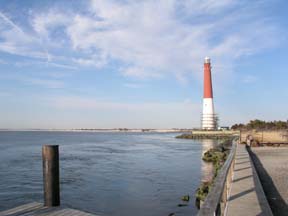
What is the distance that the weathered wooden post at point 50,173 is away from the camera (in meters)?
8.53

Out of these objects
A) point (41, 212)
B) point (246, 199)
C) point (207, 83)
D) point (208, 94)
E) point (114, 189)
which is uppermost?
point (207, 83)

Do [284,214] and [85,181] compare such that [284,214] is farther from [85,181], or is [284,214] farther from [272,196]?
[85,181]

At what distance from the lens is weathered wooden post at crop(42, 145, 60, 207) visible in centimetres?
853

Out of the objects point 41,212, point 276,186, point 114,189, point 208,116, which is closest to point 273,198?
point 276,186

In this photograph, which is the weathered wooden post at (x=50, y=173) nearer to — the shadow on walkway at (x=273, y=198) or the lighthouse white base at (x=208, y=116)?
the shadow on walkway at (x=273, y=198)

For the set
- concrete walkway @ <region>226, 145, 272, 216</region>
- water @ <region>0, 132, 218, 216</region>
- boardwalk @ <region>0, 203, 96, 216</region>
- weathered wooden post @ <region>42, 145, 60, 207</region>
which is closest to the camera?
concrete walkway @ <region>226, 145, 272, 216</region>

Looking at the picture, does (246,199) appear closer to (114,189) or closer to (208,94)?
(114,189)

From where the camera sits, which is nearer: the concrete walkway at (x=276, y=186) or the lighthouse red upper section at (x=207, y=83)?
the concrete walkway at (x=276, y=186)

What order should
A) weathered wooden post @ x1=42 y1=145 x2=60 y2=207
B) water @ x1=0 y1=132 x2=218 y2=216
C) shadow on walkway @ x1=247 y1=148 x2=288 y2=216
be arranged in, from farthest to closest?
water @ x1=0 y1=132 x2=218 y2=216 < weathered wooden post @ x1=42 y1=145 x2=60 y2=207 < shadow on walkway @ x1=247 y1=148 x2=288 y2=216

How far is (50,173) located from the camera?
8.58 metres

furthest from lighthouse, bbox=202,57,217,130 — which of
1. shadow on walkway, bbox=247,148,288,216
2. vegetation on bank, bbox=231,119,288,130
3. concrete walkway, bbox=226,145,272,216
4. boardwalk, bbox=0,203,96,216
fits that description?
boardwalk, bbox=0,203,96,216

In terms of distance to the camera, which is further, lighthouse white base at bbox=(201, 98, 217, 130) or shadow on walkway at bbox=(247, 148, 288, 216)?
lighthouse white base at bbox=(201, 98, 217, 130)

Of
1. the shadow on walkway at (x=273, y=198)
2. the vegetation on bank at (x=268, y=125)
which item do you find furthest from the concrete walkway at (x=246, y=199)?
the vegetation on bank at (x=268, y=125)

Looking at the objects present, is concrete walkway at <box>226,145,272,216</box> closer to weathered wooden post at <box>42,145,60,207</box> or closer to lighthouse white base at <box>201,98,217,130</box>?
weathered wooden post at <box>42,145,60,207</box>
